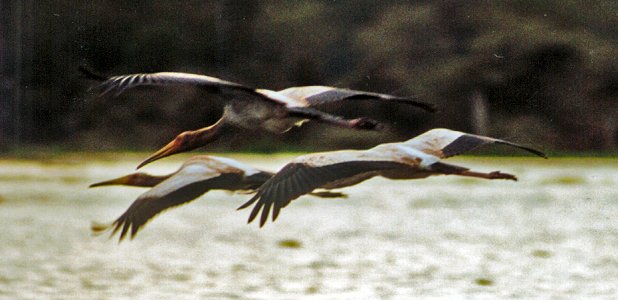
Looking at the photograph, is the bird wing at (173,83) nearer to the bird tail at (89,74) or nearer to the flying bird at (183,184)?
the bird tail at (89,74)

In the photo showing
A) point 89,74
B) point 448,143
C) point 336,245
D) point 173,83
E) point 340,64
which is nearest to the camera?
point 173,83

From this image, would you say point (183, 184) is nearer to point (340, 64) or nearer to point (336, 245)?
point (340, 64)

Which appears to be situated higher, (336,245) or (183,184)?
(183,184)

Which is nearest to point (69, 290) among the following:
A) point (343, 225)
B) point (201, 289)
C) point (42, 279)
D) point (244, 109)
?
point (42, 279)

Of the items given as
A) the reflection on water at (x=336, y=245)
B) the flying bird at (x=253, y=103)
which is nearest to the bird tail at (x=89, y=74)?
the flying bird at (x=253, y=103)

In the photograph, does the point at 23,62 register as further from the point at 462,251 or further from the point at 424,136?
the point at 462,251

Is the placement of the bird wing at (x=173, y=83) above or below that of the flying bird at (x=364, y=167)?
above

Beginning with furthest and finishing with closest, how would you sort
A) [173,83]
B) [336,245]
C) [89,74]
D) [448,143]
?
[336,245], [448,143], [89,74], [173,83]

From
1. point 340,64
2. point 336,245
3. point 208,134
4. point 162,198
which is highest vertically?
point 340,64

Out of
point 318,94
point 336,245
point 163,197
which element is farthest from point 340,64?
point 336,245

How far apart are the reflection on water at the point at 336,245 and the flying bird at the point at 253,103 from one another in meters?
5.31

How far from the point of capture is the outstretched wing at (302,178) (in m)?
1.84

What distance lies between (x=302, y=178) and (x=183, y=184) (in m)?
0.19

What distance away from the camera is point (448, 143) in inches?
74.5
